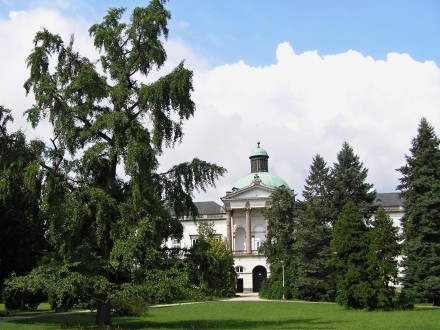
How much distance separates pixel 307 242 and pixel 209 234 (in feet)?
50.5

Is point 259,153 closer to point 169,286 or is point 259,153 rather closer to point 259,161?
point 259,161

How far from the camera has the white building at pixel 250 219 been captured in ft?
248

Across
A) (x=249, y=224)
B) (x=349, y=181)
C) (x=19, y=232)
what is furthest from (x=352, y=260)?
(x=249, y=224)

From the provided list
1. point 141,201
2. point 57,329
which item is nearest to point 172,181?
point 141,201

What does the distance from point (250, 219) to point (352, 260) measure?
42.5 meters

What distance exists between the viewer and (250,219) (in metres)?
76.9

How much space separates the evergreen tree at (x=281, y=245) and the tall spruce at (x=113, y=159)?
3054 cm

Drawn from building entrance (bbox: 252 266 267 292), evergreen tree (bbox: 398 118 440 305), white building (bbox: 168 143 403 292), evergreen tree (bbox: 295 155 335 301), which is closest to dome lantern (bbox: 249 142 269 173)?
white building (bbox: 168 143 403 292)

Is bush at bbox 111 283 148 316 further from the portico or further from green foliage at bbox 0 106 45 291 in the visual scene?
the portico

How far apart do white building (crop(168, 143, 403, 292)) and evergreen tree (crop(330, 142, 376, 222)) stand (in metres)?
25.9

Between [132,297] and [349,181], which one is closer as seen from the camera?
[132,297]

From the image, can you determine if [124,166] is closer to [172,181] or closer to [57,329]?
[172,181]

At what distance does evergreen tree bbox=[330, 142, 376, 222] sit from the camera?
154 ft

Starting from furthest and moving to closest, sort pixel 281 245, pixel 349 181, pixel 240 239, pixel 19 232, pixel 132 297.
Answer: pixel 240 239 < pixel 281 245 < pixel 349 181 < pixel 19 232 < pixel 132 297
